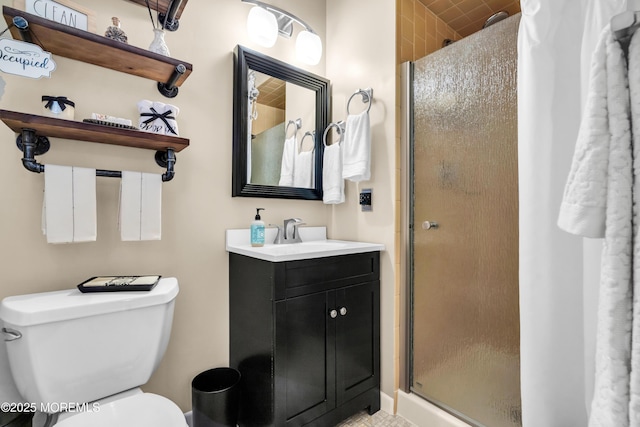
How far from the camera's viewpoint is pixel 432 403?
4.76ft

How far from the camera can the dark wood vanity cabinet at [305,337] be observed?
1.25 m

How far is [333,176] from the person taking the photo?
1.79 m

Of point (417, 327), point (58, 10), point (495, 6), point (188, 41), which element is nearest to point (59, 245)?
point (58, 10)

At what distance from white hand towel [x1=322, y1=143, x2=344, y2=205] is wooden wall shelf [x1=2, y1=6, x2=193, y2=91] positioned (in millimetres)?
861

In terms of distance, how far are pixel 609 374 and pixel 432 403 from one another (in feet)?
3.72

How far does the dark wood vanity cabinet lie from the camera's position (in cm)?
125

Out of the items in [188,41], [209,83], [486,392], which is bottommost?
[486,392]

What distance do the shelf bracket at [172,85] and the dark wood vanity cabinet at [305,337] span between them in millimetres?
816

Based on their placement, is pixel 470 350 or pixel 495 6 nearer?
pixel 470 350

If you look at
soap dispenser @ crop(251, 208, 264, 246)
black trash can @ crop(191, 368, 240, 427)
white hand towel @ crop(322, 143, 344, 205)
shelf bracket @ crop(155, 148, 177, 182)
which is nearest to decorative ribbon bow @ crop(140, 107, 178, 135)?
shelf bracket @ crop(155, 148, 177, 182)

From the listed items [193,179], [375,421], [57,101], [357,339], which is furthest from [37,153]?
[375,421]

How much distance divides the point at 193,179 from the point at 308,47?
1042 mm

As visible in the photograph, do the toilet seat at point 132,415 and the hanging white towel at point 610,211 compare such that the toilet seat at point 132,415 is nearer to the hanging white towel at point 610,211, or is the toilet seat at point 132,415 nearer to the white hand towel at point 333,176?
the hanging white towel at point 610,211

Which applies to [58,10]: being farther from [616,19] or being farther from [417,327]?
[417,327]
